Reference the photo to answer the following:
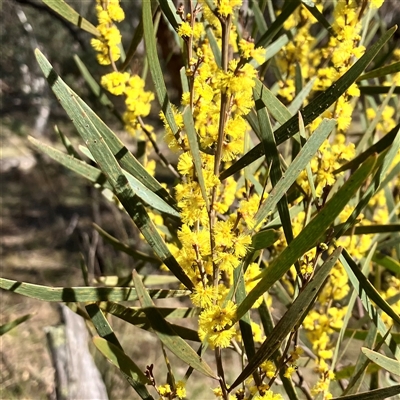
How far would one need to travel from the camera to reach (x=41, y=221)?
4.46 m

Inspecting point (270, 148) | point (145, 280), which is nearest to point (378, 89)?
point (270, 148)

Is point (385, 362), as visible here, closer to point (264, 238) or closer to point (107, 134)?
point (264, 238)

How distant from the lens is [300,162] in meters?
0.44

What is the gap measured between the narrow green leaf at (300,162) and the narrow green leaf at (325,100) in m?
0.05

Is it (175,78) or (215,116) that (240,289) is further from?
(175,78)

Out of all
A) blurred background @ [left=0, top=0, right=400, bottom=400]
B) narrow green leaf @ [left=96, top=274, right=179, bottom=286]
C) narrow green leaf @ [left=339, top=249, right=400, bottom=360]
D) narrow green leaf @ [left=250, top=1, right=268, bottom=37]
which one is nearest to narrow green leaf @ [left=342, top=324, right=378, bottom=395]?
narrow green leaf @ [left=339, top=249, right=400, bottom=360]

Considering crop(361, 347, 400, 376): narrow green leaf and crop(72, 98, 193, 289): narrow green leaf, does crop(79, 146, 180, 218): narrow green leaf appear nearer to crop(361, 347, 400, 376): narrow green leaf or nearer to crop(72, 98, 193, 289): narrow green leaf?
crop(72, 98, 193, 289): narrow green leaf

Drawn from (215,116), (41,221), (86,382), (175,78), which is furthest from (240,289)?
(41,221)

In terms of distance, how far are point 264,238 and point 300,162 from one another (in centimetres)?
11

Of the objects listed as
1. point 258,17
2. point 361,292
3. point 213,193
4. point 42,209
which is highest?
point 42,209

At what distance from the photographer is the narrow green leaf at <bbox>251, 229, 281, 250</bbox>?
20.0 inches

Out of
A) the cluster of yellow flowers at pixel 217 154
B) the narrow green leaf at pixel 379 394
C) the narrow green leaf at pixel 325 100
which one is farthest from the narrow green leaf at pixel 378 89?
the narrow green leaf at pixel 379 394

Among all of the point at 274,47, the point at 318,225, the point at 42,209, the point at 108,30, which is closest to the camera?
the point at 318,225

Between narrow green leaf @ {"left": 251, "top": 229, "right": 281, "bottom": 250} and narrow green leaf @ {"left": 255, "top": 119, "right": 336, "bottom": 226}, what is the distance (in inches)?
1.2
